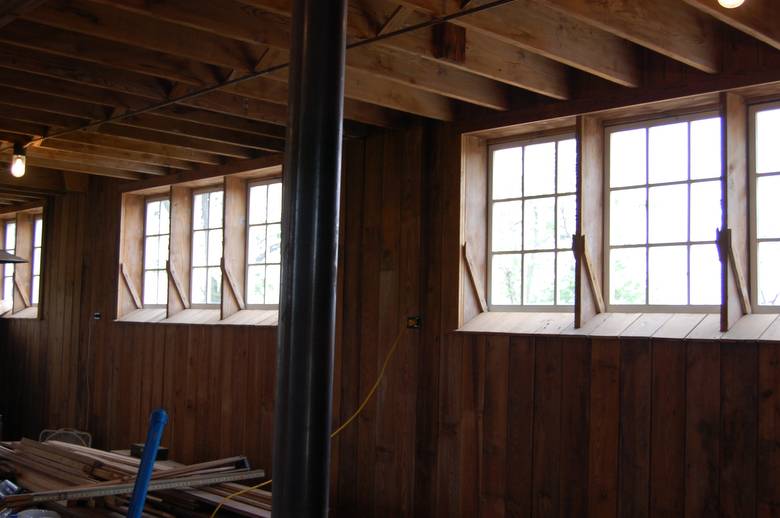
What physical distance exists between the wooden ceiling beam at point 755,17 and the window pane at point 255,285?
4808 mm

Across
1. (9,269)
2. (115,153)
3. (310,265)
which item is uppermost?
(115,153)

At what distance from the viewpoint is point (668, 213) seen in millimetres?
5344

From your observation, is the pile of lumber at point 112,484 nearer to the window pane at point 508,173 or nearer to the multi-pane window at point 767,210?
the window pane at point 508,173

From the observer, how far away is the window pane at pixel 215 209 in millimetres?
8555

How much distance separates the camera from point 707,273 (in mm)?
5168

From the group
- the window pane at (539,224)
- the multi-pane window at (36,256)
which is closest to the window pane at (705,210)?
the window pane at (539,224)

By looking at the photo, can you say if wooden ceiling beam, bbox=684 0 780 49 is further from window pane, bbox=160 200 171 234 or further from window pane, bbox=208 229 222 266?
window pane, bbox=160 200 171 234

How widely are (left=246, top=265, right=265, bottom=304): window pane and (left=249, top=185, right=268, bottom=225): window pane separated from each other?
441 millimetres

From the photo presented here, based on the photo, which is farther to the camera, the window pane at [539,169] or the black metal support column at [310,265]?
the window pane at [539,169]

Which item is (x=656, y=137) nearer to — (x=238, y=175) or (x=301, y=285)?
(x=301, y=285)

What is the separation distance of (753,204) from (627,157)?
2.87 feet

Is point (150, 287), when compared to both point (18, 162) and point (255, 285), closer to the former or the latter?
point (255, 285)

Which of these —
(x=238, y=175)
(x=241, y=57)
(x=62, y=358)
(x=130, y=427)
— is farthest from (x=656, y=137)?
(x=62, y=358)

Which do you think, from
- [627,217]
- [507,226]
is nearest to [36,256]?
[507,226]
